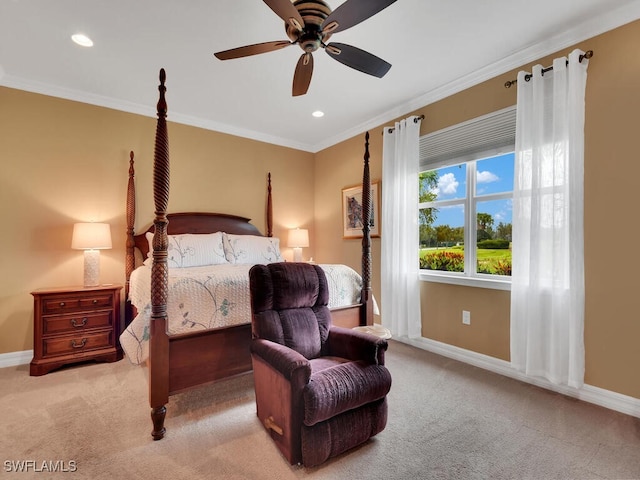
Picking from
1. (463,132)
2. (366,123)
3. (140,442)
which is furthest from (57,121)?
(463,132)

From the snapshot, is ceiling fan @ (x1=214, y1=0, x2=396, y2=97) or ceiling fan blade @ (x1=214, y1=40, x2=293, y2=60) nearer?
ceiling fan @ (x1=214, y1=0, x2=396, y2=97)

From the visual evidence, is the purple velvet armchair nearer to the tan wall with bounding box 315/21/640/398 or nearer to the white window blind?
the tan wall with bounding box 315/21/640/398

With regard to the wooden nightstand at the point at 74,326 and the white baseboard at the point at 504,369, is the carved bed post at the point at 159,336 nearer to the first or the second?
the wooden nightstand at the point at 74,326

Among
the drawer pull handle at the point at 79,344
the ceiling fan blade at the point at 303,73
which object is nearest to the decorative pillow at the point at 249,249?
the drawer pull handle at the point at 79,344

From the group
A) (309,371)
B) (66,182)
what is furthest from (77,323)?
(309,371)

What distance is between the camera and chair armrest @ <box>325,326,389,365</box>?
189 cm

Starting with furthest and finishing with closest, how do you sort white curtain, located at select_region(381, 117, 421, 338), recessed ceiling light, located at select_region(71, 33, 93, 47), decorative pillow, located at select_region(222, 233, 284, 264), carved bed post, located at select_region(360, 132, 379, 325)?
decorative pillow, located at select_region(222, 233, 284, 264) → white curtain, located at select_region(381, 117, 421, 338) → carved bed post, located at select_region(360, 132, 379, 325) → recessed ceiling light, located at select_region(71, 33, 93, 47)

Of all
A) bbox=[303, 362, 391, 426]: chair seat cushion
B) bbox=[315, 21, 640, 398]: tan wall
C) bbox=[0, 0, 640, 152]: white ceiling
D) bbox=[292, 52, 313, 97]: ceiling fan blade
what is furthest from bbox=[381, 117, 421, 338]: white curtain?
bbox=[303, 362, 391, 426]: chair seat cushion

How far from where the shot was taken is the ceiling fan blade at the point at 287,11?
5.10ft

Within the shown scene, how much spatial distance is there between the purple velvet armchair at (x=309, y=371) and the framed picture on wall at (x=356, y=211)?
1938 mm

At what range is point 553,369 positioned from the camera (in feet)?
7.70

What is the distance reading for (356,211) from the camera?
433 cm

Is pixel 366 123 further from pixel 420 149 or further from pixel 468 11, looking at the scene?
pixel 468 11

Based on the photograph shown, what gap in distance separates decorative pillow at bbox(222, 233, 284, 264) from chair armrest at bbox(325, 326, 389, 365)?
1.85m
